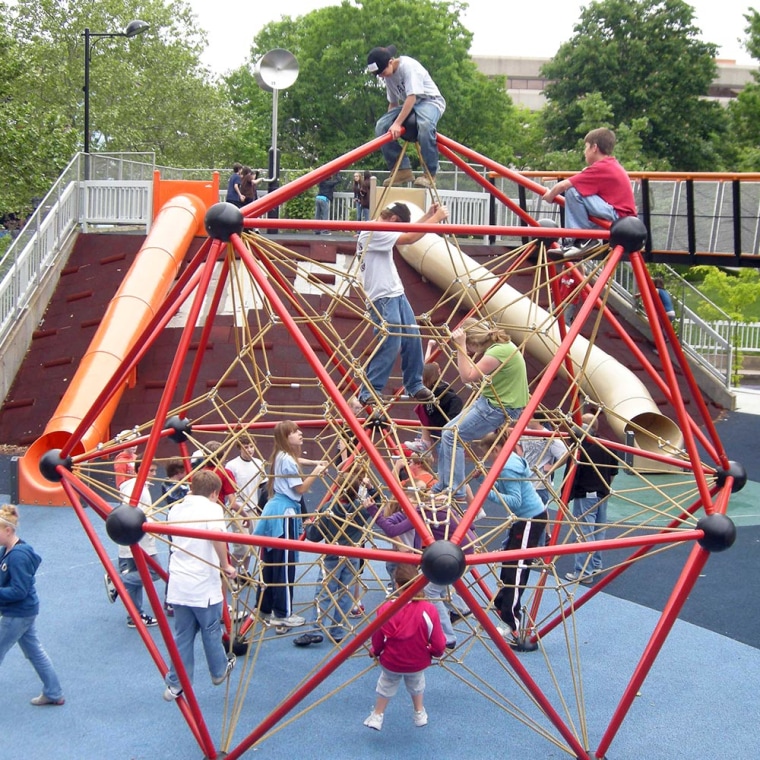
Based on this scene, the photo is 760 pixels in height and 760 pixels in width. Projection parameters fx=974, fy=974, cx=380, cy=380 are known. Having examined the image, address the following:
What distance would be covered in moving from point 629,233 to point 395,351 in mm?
2030

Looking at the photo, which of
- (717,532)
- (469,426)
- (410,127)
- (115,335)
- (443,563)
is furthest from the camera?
(115,335)

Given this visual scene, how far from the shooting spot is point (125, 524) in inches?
185

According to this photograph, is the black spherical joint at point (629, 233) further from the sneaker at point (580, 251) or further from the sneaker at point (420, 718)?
the sneaker at point (420, 718)

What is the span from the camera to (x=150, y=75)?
34.4m

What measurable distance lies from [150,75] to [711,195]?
25.3 metres

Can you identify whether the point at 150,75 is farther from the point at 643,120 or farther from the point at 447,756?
the point at 447,756

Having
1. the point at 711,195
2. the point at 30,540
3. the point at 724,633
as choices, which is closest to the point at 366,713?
the point at 724,633

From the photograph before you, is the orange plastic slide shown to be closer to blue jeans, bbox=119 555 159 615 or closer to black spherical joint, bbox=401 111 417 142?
blue jeans, bbox=119 555 159 615

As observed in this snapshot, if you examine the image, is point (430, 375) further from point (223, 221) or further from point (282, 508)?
point (223, 221)

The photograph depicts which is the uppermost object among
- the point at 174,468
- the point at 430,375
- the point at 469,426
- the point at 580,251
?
the point at 580,251

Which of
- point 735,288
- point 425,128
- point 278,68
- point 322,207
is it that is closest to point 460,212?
point 322,207

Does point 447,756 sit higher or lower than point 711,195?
lower

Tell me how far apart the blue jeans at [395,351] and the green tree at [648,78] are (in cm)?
3197

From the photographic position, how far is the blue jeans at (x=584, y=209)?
19.3 ft
